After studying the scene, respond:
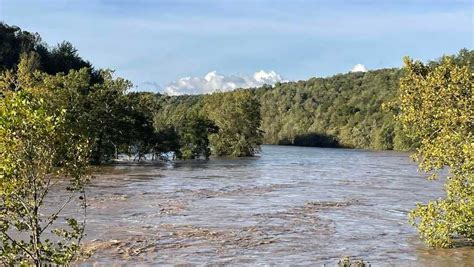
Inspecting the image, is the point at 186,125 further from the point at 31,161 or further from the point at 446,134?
the point at 31,161

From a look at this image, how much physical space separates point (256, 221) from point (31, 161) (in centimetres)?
1609

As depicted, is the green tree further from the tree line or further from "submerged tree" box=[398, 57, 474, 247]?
"submerged tree" box=[398, 57, 474, 247]

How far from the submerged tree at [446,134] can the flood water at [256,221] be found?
115cm

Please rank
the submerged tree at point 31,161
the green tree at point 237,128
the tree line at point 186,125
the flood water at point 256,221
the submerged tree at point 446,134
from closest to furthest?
1. the submerged tree at point 31,161
2. the tree line at point 186,125
3. the submerged tree at point 446,134
4. the flood water at point 256,221
5. the green tree at point 237,128

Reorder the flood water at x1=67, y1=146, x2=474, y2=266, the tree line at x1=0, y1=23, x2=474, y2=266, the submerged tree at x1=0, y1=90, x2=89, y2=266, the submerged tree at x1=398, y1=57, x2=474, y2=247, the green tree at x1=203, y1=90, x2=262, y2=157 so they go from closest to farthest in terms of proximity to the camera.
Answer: the submerged tree at x1=0, y1=90, x2=89, y2=266, the tree line at x1=0, y1=23, x2=474, y2=266, the submerged tree at x1=398, y1=57, x2=474, y2=247, the flood water at x1=67, y1=146, x2=474, y2=266, the green tree at x1=203, y1=90, x2=262, y2=157

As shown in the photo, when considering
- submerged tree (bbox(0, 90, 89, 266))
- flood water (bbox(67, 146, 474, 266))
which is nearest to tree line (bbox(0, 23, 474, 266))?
submerged tree (bbox(0, 90, 89, 266))

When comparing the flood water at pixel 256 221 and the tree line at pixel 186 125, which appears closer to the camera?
the tree line at pixel 186 125

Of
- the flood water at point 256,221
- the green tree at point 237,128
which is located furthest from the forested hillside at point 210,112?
the flood water at point 256,221

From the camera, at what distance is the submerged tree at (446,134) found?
51.6 feet

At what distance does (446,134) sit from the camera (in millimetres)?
15984

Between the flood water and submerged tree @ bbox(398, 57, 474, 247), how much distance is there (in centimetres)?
115

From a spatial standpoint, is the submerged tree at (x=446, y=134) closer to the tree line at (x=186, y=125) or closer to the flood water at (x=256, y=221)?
the tree line at (x=186, y=125)

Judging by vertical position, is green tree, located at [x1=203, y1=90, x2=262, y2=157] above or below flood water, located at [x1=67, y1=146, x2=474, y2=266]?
above

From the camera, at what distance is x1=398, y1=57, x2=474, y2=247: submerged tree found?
619 inches
